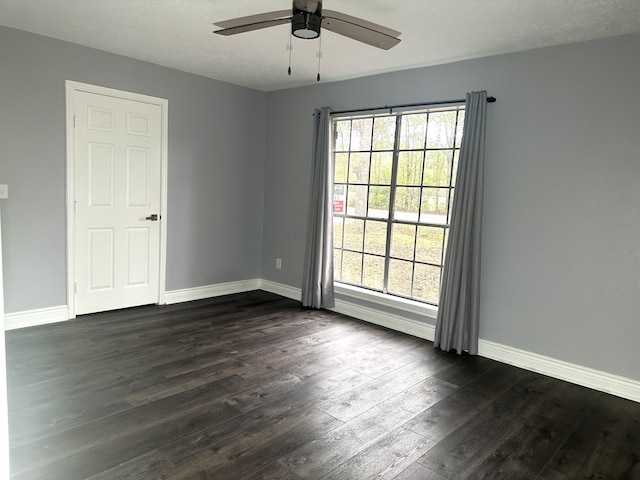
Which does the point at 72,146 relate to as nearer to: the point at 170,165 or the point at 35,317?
the point at 170,165

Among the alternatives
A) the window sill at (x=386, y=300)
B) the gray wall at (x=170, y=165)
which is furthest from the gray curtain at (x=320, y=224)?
the gray wall at (x=170, y=165)

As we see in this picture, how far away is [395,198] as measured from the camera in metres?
4.50

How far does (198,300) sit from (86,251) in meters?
1.36

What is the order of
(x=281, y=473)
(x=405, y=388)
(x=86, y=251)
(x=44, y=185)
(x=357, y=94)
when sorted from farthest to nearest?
(x=357, y=94), (x=86, y=251), (x=44, y=185), (x=405, y=388), (x=281, y=473)

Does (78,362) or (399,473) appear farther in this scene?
(78,362)

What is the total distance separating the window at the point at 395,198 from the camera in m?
4.16

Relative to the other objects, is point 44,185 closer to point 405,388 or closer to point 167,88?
point 167,88

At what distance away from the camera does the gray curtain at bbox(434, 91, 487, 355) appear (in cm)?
372

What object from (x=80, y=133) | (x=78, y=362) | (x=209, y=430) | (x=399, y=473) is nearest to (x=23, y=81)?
(x=80, y=133)

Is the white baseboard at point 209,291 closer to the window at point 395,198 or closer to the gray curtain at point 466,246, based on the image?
the window at point 395,198

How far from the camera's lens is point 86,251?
4.33 m

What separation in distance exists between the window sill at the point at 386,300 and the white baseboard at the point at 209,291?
1341mm

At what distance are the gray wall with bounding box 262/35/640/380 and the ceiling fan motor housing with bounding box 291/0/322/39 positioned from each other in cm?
205

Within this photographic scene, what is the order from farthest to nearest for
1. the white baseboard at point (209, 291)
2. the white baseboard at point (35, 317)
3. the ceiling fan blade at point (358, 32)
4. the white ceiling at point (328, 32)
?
the white baseboard at point (209, 291) → the white baseboard at point (35, 317) → the white ceiling at point (328, 32) → the ceiling fan blade at point (358, 32)
